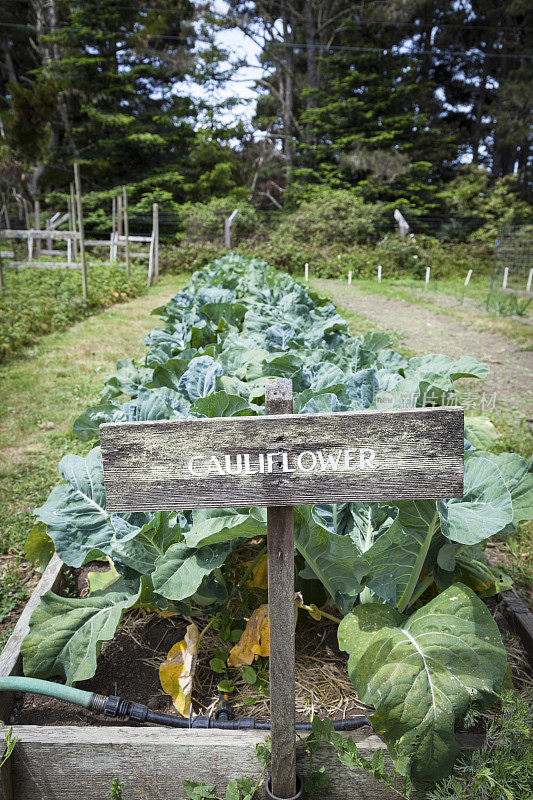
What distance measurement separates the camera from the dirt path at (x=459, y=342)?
18.5ft

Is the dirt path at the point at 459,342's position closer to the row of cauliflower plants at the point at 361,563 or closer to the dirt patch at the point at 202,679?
the row of cauliflower plants at the point at 361,563

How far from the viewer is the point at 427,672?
1.47 metres

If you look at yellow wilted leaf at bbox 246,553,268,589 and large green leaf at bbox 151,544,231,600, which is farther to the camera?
yellow wilted leaf at bbox 246,553,268,589

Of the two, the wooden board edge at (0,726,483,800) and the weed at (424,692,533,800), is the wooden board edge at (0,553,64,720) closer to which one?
the wooden board edge at (0,726,483,800)

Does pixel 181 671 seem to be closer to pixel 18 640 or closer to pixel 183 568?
pixel 183 568

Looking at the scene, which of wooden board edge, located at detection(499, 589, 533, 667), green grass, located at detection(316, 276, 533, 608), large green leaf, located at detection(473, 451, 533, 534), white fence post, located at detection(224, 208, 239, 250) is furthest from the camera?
white fence post, located at detection(224, 208, 239, 250)

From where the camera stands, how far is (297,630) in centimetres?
210

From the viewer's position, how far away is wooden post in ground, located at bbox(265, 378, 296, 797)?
128cm

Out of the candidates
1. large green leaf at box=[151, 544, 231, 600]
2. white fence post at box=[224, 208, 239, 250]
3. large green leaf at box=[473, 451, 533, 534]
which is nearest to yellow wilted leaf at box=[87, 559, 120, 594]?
large green leaf at box=[151, 544, 231, 600]

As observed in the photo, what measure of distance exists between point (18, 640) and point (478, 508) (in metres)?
1.72

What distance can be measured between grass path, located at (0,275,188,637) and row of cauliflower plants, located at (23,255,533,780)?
83cm

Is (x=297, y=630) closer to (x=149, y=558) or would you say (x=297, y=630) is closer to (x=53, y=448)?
(x=149, y=558)

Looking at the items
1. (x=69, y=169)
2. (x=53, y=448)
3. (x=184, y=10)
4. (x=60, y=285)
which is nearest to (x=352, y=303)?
(x=60, y=285)

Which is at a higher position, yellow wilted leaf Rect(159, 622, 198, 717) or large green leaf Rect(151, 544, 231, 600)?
large green leaf Rect(151, 544, 231, 600)
